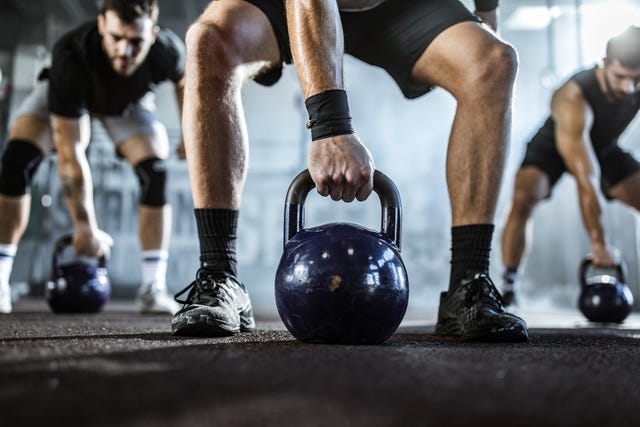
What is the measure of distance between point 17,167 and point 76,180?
0.31m

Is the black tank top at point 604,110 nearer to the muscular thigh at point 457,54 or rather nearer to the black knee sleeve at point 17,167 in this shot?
the muscular thigh at point 457,54

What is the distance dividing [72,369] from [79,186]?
223cm

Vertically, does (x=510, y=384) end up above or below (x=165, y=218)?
below

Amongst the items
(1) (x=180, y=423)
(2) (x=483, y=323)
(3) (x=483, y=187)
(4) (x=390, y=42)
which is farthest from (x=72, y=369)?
(4) (x=390, y=42)

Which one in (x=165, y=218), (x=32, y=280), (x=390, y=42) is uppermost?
(x=390, y=42)

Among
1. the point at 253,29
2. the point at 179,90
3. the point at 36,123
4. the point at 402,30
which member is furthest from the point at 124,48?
the point at 402,30

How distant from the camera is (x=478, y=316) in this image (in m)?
1.27

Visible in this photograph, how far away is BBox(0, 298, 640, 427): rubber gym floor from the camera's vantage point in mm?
534

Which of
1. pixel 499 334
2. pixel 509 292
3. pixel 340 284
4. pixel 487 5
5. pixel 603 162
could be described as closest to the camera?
pixel 340 284

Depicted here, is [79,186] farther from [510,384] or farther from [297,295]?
[510,384]

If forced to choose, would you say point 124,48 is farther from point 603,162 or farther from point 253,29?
point 603,162

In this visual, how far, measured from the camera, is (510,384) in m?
0.70

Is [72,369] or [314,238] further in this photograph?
[314,238]

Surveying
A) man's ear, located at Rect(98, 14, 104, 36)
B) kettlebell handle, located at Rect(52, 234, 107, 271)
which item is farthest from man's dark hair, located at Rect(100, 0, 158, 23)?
kettlebell handle, located at Rect(52, 234, 107, 271)
